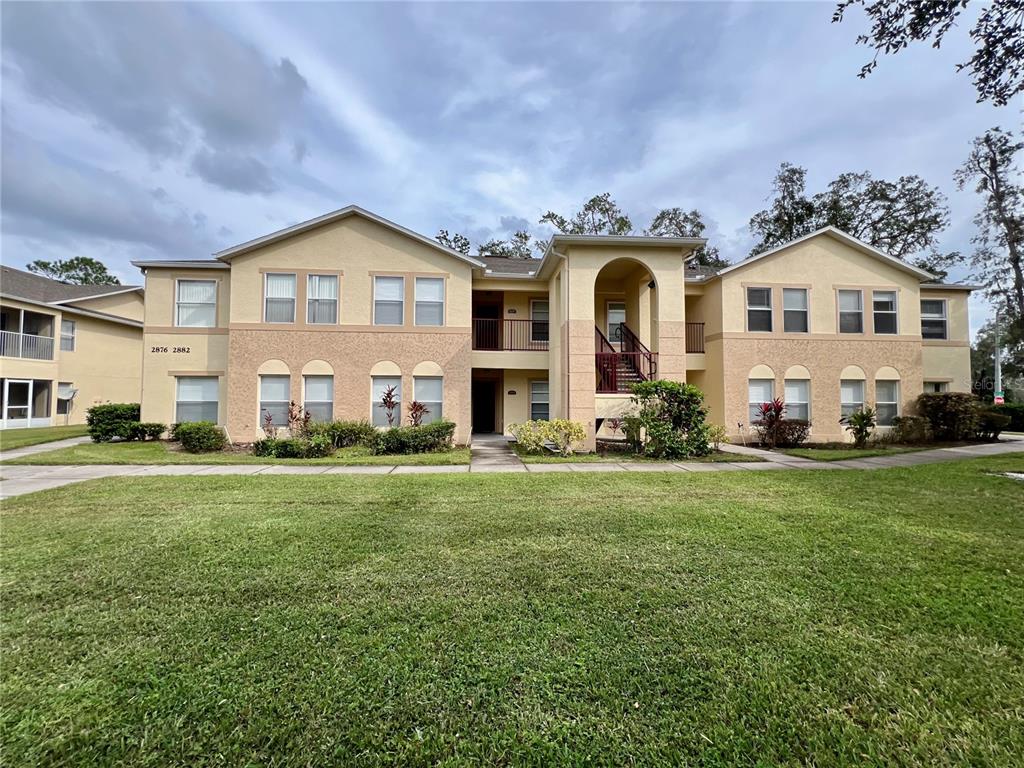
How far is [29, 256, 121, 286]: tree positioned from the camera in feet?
134

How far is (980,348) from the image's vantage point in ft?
132

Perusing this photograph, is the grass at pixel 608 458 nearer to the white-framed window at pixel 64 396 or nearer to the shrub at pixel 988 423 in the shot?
the shrub at pixel 988 423

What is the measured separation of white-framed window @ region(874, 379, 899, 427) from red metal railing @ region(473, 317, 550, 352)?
11.7m

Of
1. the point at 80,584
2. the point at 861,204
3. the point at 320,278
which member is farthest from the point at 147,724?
the point at 861,204

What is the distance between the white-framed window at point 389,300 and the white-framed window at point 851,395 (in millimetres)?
15062

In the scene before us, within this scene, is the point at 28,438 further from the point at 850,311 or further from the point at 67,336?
the point at 850,311

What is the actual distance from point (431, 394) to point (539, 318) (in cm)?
576

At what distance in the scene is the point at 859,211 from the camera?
2623 centimetres

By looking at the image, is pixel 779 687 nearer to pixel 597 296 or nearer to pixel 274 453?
pixel 274 453

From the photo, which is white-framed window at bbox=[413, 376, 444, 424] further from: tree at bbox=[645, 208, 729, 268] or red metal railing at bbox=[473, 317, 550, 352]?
tree at bbox=[645, 208, 729, 268]

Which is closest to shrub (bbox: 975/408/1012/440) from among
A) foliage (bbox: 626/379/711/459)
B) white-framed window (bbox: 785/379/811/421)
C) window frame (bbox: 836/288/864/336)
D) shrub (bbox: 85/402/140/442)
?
window frame (bbox: 836/288/864/336)

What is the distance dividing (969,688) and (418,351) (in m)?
12.9

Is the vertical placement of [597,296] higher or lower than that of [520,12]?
lower

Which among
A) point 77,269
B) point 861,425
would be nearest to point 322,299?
point 861,425
